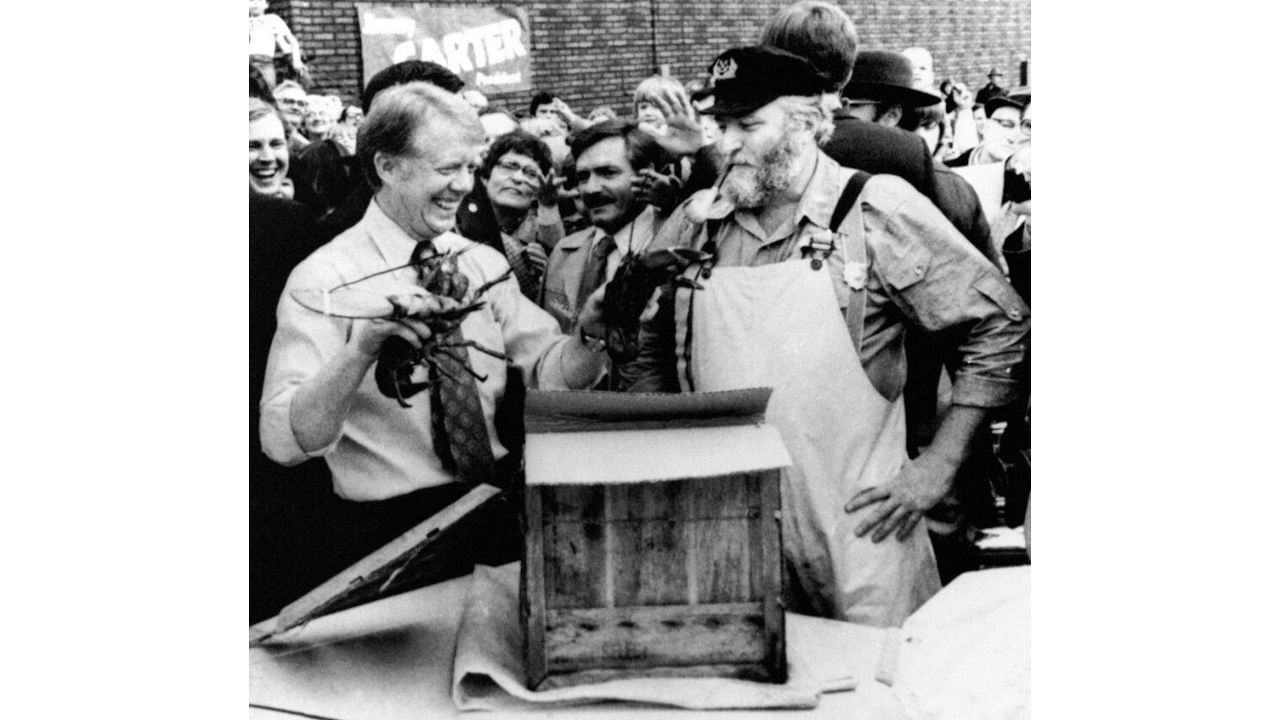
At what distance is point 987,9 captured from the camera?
4.21m

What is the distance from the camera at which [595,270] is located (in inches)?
158

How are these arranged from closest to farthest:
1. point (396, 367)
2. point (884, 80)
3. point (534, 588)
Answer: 1. point (534, 588)
2. point (396, 367)
3. point (884, 80)

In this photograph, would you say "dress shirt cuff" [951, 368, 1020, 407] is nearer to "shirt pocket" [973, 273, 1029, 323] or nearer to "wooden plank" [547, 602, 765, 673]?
"shirt pocket" [973, 273, 1029, 323]

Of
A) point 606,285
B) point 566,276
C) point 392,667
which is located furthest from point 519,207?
point 392,667

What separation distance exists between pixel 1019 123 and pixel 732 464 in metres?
1.60

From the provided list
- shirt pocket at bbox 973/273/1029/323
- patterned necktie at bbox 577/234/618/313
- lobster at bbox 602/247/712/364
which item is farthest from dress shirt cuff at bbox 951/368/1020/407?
patterned necktie at bbox 577/234/618/313

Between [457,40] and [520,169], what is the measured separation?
450 mm

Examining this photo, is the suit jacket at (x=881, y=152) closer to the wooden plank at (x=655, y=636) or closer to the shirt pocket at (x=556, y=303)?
the shirt pocket at (x=556, y=303)

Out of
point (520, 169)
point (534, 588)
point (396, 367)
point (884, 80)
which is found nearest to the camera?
point (534, 588)

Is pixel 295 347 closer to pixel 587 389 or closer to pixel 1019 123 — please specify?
pixel 587 389

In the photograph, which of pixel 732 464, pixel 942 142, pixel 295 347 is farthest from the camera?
pixel 942 142

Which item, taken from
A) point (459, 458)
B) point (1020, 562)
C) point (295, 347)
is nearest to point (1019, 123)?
point (1020, 562)

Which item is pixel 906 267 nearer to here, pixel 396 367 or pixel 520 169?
pixel 520 169

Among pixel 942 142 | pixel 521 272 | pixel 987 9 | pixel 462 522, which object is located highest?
pixel 987 9
